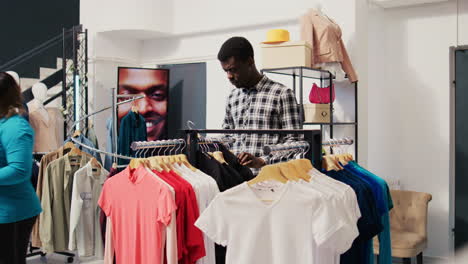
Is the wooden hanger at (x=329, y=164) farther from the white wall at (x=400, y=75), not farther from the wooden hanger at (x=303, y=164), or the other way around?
the white wall at (x=400, y=75)

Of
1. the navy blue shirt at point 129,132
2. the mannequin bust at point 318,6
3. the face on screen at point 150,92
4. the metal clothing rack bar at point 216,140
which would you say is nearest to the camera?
the metal clothing rack bar at point 216,140

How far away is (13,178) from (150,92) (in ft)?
13.1

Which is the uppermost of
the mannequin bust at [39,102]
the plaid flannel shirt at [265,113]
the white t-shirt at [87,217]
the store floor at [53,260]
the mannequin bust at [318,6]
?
the mannequin bust at [318,6]

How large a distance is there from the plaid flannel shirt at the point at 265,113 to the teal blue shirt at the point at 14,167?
114 cm

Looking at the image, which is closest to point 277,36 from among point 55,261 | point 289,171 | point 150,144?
point 150,144

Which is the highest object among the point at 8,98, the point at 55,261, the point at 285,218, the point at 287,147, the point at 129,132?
the point at 8,98

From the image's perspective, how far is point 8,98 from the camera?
283 cm

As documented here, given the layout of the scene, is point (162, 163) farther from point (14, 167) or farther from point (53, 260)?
point (53, 260)

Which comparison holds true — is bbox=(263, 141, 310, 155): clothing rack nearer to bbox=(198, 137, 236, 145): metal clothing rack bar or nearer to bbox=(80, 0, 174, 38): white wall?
bbox=(198, 137, 236, 145): metal clothing rack bar

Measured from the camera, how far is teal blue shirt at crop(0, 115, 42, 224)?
2.68 metres

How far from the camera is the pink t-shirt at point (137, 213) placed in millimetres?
2404

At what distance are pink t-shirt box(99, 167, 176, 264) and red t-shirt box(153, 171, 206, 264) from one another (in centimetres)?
7

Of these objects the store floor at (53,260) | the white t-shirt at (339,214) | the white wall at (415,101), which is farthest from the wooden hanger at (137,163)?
the white wall at (415,101)

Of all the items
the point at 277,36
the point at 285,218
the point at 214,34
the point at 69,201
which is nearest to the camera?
the point at 285,218
